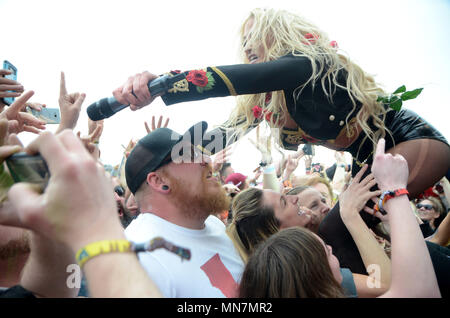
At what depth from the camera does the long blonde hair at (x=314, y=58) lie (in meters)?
1.77

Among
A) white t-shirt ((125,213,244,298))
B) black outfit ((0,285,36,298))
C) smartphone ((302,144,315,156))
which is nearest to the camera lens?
black outfit ((0,285,36,298))

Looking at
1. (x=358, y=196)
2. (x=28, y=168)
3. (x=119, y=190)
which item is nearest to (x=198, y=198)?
(x=358, y=196)

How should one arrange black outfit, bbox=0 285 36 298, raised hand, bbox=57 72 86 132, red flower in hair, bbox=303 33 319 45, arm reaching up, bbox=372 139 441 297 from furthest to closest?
1. red flower in hair, bbox=303 33 319 45
2. raised hand, bbox=57 72 86 132
3. arm reaching up, bbox=372 139 441 297
4. black outfit, bbox=0 285 36 298

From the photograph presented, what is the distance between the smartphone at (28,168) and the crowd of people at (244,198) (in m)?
0.02

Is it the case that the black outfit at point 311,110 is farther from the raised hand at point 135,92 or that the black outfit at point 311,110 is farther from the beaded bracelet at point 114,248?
the beaded bracelet at point 114,248

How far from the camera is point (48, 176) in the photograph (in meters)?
0.70

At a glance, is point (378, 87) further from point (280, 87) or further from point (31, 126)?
point (31, 126)

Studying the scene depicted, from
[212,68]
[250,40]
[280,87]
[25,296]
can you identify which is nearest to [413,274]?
[280,87]

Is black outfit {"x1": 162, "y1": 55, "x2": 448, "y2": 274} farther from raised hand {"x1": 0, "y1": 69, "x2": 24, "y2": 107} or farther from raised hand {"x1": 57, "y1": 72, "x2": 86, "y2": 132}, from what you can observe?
raised hand {"x1": 0, "y1": 69, "x2": 24, "y2": 107}

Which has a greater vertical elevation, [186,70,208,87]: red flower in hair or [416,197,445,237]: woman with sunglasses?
[186,70,208,87]: red flower in hair

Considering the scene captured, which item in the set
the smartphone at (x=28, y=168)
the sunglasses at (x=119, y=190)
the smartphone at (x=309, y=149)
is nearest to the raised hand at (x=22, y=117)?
the smartphone at (x=28, y=168)

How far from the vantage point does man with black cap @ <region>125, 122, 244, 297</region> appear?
1408 mm

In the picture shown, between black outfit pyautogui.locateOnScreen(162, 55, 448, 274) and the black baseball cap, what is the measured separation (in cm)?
13

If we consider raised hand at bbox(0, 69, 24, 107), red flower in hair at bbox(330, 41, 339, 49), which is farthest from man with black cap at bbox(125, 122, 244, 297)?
red flower in hair at bbox(330, 41, 339, 49)
